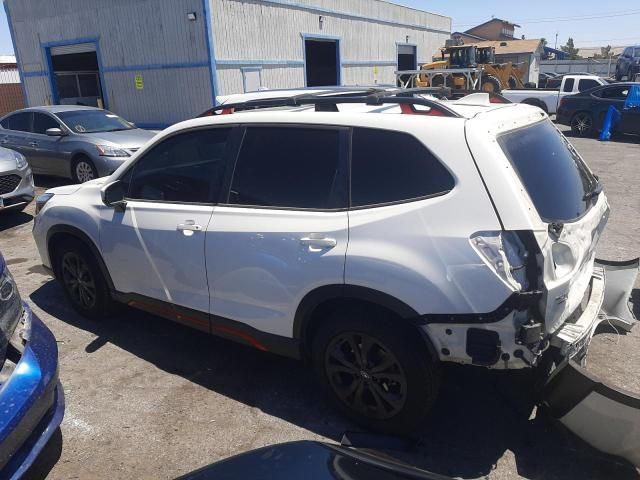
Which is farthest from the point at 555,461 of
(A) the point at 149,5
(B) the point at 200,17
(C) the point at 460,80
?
(C) the point at 460,80

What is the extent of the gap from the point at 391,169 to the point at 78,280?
2.97 metres

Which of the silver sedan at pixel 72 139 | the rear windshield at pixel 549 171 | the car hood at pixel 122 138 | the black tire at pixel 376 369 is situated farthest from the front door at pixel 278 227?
the car hood at pixel 122 138

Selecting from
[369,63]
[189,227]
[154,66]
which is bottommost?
[189,227]

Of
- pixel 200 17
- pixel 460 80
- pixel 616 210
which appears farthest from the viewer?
pixel 460 80

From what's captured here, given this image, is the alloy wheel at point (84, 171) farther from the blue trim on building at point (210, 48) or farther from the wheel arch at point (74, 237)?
the blue trim on building at point (210, 48)

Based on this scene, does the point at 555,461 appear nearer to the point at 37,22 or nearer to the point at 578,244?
the point at 578,244

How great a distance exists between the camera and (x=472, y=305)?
8.06 feet

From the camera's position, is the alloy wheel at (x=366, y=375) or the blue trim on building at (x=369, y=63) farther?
the blue trim on building at (x=369, y=63)

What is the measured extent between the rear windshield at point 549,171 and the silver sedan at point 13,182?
6.99m

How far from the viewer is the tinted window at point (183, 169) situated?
3406 mm

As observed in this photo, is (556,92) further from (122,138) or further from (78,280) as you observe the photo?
(78,280)

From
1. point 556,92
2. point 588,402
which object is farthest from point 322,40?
point 588,402

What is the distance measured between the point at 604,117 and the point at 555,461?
15036mm

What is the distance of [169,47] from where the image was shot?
51.1ft
